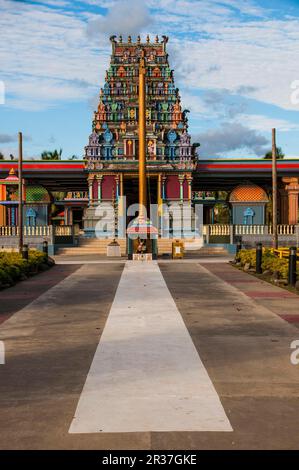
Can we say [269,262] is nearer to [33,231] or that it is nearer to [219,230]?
[219,230]

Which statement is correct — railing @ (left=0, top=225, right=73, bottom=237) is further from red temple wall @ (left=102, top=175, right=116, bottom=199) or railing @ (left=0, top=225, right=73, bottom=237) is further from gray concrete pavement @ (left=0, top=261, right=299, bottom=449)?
gray concrete pavement @ (left=0, top=261, right=299, bottom=449)

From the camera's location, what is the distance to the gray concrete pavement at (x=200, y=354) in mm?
5398

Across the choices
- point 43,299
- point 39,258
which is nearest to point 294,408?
point 43,299

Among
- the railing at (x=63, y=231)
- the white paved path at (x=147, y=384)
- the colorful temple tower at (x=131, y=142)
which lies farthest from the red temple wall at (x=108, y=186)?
the white paved path at (x=147, y=384)

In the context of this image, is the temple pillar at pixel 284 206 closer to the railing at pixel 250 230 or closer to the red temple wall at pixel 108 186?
the railing at pixel 250 230

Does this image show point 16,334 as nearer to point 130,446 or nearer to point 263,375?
point 263,375

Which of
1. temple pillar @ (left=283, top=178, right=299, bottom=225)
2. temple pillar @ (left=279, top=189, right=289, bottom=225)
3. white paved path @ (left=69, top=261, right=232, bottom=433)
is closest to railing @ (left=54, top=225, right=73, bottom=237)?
temple pillar @ (left=283, top=178, right=299, bottom=225)

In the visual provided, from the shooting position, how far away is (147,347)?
31.8 ft

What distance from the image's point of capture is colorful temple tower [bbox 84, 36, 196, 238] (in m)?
52.9

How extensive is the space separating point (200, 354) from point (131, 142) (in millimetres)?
46125

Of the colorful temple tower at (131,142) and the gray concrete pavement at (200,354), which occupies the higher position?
the colorful temple tower at (131,142)

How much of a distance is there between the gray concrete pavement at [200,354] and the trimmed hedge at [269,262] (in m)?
4.95

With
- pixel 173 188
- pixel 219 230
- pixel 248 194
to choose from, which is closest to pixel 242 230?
pixel 219 230

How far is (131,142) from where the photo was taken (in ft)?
178
